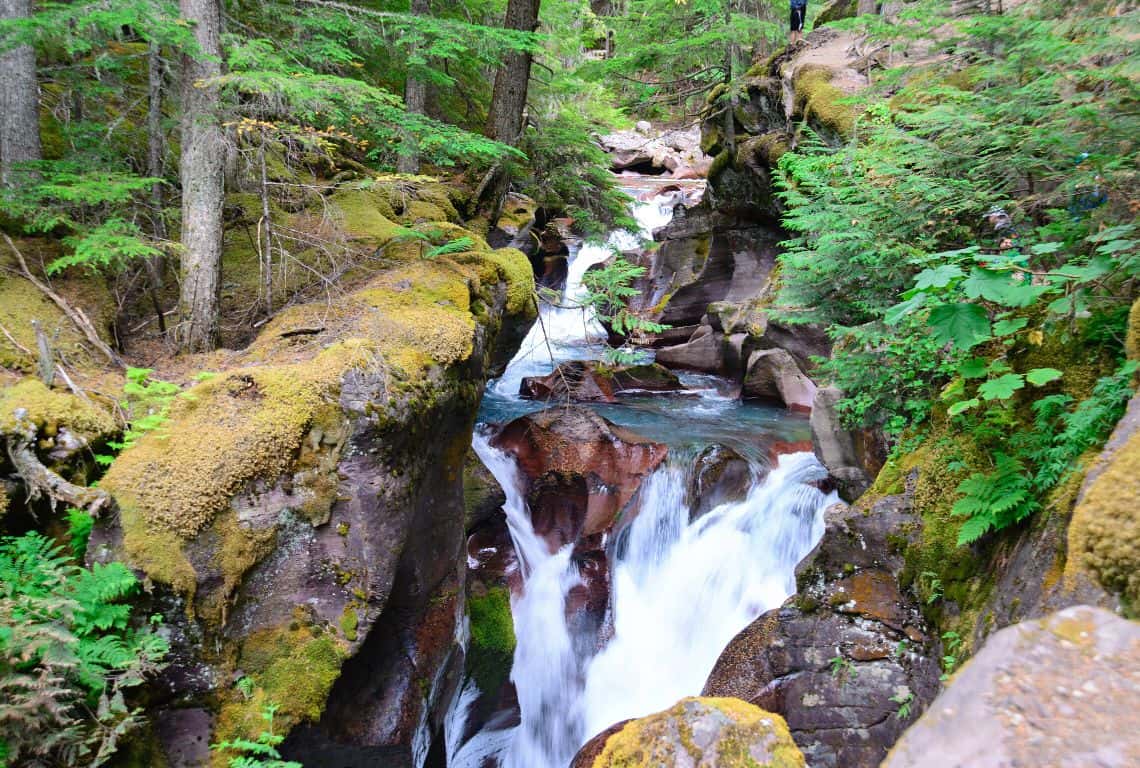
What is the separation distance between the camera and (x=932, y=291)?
12.0ft

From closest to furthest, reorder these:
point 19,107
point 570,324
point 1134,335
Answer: point 1134,335, point 19,107, point 570,324

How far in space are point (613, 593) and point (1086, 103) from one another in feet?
21.6

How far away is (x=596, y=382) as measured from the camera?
42.3 ft

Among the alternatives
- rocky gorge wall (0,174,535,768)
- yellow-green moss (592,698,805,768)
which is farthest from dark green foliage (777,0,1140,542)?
rocky gorge wall (0,174,535,768)

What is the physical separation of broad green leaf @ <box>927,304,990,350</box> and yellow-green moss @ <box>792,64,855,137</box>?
7072 mm

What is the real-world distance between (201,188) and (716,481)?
6894 millimetres

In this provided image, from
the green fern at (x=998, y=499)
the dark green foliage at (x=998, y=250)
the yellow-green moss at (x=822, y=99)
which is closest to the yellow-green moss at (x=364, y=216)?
the dark green foliage at (x=998, y=250)

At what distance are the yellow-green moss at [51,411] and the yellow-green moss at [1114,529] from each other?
17.1 feet

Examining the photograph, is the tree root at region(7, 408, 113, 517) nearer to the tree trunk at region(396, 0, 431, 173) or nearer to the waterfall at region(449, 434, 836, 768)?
the waterfall at region(449, 434, 836, 768)

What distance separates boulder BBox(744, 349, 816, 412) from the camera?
12.3 meters

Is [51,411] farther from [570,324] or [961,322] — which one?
[570,324]

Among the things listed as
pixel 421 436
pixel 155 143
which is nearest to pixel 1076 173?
pixel 421 436

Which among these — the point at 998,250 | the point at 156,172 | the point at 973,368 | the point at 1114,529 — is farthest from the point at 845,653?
the point at 156,172

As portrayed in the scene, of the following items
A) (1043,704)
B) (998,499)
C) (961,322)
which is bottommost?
(998,499)
